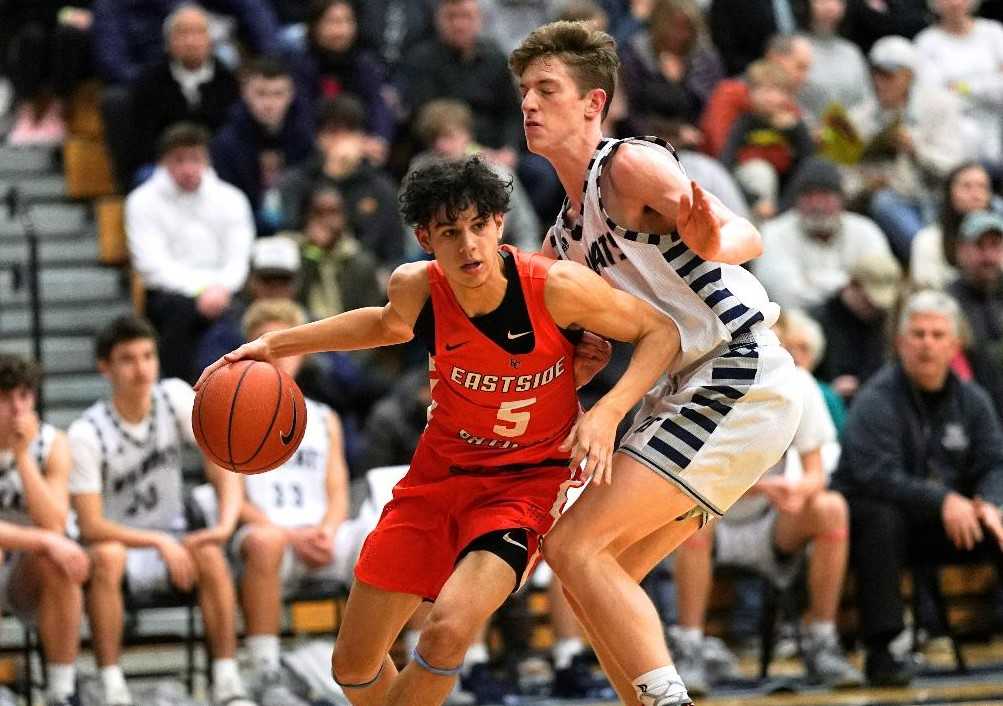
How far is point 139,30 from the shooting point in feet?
32.7

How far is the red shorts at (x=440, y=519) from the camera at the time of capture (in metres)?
5.06

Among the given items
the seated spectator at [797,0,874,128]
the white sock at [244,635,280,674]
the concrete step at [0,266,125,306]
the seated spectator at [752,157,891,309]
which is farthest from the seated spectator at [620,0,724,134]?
the white sock at [244,635,280,674]

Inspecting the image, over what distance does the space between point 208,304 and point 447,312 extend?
12.0 feet

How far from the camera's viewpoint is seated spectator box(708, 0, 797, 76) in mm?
11359

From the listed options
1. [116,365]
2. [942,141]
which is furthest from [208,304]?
[942,141]

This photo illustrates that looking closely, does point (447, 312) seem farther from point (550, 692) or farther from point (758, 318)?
point (550, 692)

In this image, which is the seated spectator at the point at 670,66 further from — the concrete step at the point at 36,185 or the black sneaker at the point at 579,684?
the black sneaker at the point at 579,684

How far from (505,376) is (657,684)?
91 cm

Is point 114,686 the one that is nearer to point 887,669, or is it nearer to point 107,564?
point 107,564

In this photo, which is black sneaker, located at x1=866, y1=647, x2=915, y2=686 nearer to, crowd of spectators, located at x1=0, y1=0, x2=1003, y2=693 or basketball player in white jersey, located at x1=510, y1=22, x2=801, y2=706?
crowd of spectators, located at x1=0, y1=0, x2=1003, y2=693

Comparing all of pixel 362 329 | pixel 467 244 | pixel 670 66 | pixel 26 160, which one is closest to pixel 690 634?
pixel 362 329

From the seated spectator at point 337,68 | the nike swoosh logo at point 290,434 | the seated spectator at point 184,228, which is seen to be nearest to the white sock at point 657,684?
the nike swoosh logo at point 290,434

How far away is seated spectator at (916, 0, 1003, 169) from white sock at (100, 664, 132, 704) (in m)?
6.26

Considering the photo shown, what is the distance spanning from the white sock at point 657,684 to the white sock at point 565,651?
2.64 metres
